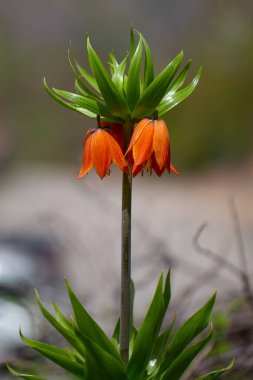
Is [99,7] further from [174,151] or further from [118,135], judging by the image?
[118,135]

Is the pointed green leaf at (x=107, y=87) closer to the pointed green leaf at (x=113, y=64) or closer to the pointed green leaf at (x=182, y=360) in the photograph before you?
the pointed green leaf at (x=113, y=64)

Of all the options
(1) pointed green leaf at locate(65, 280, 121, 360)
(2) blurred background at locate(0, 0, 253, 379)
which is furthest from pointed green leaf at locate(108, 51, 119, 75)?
(2) blurred background at locate(0, 0, 253, 379)

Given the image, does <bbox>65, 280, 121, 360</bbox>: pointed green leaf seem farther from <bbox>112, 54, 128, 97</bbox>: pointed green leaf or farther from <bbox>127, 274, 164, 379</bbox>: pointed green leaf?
<bbox>112, 54, 128, 97</bbox>: pointed green leaf

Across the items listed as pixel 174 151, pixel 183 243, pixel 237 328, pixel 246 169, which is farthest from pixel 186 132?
pixel 237 328

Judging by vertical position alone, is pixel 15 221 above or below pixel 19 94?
below

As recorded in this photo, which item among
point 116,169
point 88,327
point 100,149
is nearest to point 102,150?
point 100,149

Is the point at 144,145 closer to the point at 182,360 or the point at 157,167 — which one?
the point at 157,167
